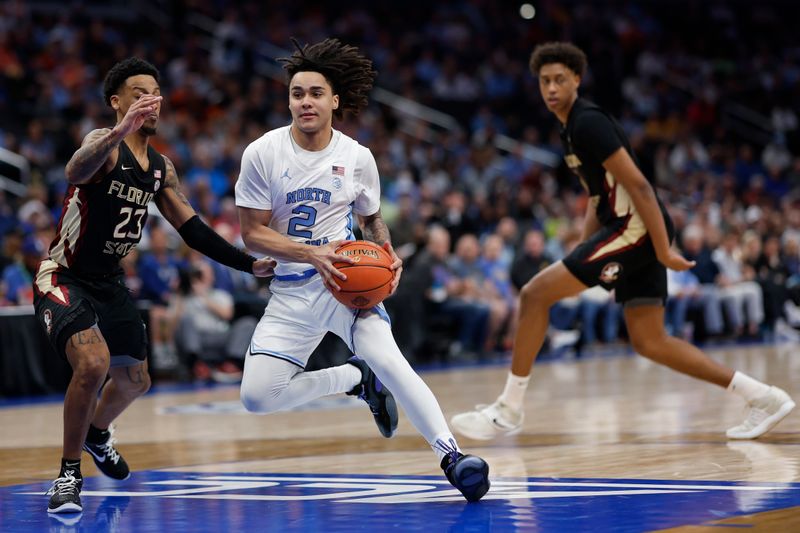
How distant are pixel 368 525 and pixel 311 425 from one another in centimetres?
410

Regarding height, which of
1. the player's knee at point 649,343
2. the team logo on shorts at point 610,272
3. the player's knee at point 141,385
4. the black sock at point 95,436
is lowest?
the black sock at point 95,436

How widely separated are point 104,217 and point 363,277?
1.24 metres

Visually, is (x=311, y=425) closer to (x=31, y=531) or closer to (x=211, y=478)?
(x=211, y=478)

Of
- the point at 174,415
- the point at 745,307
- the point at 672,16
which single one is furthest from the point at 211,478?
the point at 672,16

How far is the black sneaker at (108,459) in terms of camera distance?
618 centimetres

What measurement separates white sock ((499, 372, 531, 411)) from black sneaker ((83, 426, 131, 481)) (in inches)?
83.1

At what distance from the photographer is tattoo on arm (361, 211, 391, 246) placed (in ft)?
19.3

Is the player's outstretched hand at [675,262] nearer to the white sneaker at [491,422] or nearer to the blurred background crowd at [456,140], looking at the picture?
the white sneaker at [491,422]

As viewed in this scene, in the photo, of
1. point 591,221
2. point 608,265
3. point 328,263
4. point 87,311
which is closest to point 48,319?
point 87,311

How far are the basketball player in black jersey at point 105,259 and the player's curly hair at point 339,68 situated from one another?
676mm

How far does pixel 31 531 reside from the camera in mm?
4809

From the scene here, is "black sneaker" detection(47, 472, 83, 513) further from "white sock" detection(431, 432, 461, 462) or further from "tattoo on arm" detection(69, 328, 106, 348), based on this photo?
"white sock" detection(431, 432, 461, 462)

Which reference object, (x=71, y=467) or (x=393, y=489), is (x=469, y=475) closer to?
(x=393, y=489)

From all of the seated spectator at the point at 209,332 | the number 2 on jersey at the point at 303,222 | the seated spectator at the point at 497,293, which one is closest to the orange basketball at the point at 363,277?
the number 2 on jersey at the point at 303,222
